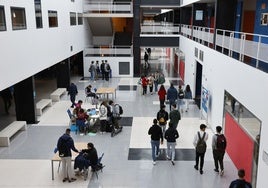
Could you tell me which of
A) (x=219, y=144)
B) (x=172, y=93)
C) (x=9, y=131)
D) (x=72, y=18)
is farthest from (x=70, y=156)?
(x=72, y=18)

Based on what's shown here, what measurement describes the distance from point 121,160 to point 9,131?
497 centimetres

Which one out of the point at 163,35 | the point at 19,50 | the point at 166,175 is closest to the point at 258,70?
the point at 166,175

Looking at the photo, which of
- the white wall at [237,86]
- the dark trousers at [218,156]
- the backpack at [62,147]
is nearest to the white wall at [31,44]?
the backpack at [62,147]

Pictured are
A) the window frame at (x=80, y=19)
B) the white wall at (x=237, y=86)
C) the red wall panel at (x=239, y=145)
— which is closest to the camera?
the white wall at (x=237, y=86)

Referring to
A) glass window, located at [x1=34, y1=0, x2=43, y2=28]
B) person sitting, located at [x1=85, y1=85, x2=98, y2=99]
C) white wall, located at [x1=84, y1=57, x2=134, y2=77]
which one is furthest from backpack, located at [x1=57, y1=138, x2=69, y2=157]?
white wall, located at [x1=84, y1=57, x2=134, y2=77]

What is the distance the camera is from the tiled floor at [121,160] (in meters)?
9.54

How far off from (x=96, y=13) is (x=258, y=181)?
2238 centimetres

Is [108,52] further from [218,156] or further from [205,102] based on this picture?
[218,156]

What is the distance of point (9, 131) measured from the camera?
42.1ft

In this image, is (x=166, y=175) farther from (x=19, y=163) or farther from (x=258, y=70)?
(x=19, y=163)

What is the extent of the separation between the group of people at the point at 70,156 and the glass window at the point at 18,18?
16.3 ft

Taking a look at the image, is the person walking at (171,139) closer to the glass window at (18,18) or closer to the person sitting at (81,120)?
the person sitting at (81,120)

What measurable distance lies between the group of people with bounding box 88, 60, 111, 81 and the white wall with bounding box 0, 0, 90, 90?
4687mm

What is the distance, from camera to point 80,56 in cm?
2811
